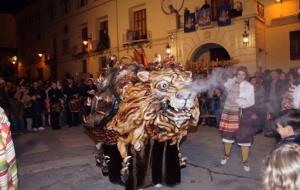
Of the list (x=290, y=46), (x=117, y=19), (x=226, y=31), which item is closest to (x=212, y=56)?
(x=226, y=31)

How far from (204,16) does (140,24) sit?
19.2ft

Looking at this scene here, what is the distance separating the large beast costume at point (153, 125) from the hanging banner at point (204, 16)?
37.7ft

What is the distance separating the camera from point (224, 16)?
15125mm

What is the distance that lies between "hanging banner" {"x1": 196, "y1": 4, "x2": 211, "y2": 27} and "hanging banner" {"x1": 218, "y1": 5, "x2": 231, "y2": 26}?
608mm

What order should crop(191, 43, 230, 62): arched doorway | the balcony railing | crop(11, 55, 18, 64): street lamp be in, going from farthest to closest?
1. crop(11, 55, 18, 64): street lamp
2. the balcony railing
3. crop(191, 43, 230, 62): arched doorway

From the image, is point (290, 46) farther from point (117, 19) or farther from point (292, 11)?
point (117, 19)

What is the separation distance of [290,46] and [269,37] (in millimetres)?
990

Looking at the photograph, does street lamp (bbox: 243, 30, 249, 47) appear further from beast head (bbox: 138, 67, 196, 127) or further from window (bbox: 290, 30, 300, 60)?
beast head (bbox: 138, 67, 196, 127)

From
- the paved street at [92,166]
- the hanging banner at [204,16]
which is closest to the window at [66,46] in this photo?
the hanging banner at [204,16]

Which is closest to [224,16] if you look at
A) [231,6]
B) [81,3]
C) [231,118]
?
[231,6]

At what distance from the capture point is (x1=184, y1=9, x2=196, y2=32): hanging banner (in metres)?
16.5

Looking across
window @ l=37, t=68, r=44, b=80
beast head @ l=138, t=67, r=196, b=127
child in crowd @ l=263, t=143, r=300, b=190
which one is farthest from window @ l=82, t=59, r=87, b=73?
child in crowd @ l=263, t=143, r=300, b=190

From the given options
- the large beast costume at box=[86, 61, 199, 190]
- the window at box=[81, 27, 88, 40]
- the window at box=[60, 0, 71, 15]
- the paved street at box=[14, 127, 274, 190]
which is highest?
the window at box=[60, 0, 71, 15]

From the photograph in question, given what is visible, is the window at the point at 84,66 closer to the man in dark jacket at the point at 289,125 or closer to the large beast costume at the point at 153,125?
the large beast costume at the point at 153,125
